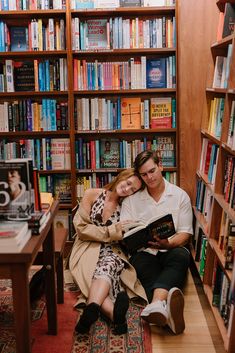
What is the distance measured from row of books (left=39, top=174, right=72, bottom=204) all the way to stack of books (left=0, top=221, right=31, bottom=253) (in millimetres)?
2069

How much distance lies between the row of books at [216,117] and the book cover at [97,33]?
42.8 inches

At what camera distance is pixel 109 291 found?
2955 millimetres

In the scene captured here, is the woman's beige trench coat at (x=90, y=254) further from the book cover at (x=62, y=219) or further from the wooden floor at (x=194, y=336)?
the book cover at (x=62, y=219)

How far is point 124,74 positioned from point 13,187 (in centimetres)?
211

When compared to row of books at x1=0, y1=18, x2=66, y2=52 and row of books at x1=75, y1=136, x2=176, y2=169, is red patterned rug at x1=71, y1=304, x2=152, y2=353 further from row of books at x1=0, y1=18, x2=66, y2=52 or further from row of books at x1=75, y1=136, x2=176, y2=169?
row of books at x1=0, y1=18, x2=66, y2=52

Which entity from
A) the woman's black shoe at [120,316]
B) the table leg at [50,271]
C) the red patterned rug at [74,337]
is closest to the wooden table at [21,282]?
the table leg at [50,271]

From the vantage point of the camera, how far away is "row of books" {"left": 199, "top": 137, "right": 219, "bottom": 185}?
3080mm

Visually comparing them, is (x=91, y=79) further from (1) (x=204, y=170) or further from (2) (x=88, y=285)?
(2) (x=88, y=285)

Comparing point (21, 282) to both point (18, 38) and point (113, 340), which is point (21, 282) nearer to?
point (113, 340)

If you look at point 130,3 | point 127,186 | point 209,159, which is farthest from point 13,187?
point 130,3

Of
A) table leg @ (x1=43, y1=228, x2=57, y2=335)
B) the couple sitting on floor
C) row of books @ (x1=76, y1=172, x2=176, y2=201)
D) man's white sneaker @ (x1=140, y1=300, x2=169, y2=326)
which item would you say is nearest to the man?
the couple sitting on floor

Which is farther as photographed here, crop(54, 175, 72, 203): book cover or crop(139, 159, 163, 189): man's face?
crop(54, 175, 72, 203): book cover

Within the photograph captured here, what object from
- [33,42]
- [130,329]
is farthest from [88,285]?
[33,42]

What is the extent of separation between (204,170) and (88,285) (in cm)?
120
